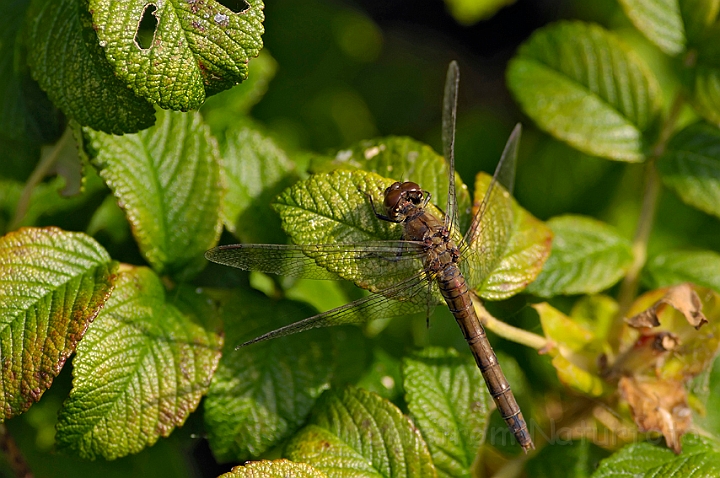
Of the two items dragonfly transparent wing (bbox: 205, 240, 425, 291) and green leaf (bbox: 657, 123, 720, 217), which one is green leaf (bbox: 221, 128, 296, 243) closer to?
dragonfly transparent wing (bbox: 205, 240, 425, 291)

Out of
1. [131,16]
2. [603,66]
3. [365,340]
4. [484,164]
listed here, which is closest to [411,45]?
[484,164]

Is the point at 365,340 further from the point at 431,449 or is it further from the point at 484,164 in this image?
the point at 484,164

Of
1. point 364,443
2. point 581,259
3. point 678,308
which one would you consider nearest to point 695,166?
point 581,259

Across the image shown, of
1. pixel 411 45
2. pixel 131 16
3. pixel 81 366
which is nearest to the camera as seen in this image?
pixel 131 16

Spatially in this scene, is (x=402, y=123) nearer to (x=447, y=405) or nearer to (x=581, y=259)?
(x=581, y=259)

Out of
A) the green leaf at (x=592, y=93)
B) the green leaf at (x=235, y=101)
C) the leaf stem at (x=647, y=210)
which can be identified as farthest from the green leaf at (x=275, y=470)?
the green leaf at (x=592, y=93)
